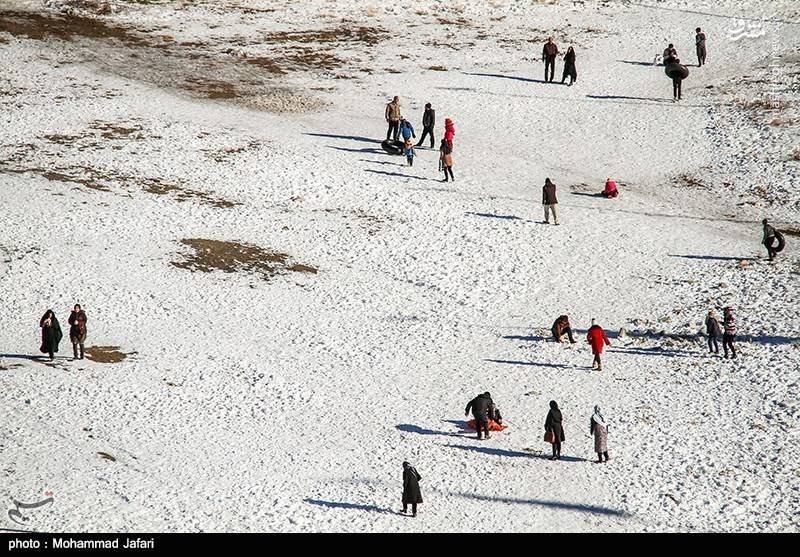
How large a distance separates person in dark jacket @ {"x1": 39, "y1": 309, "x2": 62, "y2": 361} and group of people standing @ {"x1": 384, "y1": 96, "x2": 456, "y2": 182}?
61.3 feet

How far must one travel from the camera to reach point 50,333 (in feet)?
84.3

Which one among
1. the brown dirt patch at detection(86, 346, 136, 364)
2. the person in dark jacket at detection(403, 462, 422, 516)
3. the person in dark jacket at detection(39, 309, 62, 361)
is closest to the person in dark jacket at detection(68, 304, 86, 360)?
the person in dark jacket at detection(39, 309, 62, 361)

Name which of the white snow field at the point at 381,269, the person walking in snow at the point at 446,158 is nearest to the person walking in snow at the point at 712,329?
the white snow field at the point at 381,269

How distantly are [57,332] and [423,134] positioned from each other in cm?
2095

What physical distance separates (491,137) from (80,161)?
18054 millimetres

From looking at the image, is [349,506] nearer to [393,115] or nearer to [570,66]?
[393,115]

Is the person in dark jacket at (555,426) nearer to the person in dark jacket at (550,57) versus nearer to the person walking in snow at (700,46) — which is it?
the person in dark jacket at (550,57)

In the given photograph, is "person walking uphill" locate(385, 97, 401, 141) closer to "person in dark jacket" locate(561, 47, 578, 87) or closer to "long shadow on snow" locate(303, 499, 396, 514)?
"person in dark jacket" locate(561, 47, 578, 87)

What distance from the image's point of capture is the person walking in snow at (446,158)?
129 ft

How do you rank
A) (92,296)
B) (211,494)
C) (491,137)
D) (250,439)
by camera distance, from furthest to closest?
(491,137), (92,296), (250,439), (211,494)

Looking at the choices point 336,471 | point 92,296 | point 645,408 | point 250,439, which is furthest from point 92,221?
point 645,408

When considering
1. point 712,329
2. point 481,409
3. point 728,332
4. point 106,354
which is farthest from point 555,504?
point 106,354

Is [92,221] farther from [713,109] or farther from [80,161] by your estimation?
[713,109]

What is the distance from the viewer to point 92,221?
35156mm
